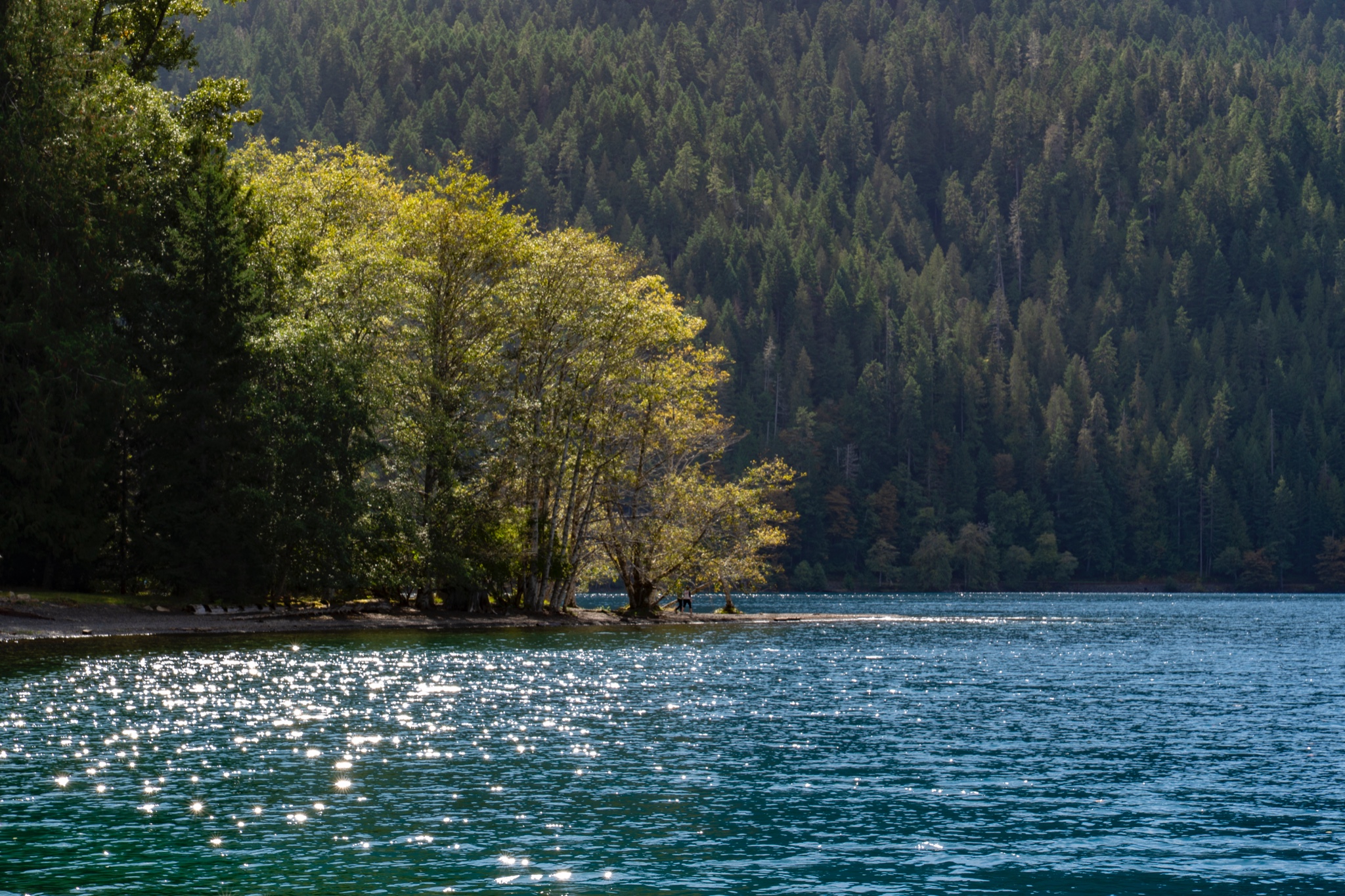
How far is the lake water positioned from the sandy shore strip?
21.5 feet

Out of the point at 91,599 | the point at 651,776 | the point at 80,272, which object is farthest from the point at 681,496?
the point at 651,776

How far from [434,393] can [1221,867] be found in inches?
2230

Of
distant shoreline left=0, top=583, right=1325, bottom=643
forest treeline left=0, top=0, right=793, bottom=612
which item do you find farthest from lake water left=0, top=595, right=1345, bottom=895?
forest treeline left=0, top=0, right=793, bottom=612

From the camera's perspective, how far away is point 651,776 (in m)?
24.9

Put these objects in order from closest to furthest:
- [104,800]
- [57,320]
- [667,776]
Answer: [104,800] < [667,776] < [57,320]

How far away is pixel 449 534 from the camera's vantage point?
69750mm

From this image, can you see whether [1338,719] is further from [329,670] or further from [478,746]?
[329,670]

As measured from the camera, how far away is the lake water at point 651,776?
17734 millimetres

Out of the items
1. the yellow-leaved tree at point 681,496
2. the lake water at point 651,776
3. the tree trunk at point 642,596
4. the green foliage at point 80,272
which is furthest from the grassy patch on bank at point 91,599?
the tree trunk at point 642,596

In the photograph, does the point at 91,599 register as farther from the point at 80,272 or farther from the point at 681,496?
the point at 681,496

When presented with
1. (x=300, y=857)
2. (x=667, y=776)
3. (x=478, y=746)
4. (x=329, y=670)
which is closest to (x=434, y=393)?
(x=329, y=670)

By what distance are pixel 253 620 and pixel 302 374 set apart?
11.1 meters

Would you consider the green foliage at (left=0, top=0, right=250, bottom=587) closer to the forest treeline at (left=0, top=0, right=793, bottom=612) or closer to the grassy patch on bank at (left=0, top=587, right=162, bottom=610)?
the forest treeline at (left=0, top=0, right=793, bottom=612)

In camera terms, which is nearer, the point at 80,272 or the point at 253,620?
the point at 80,272
